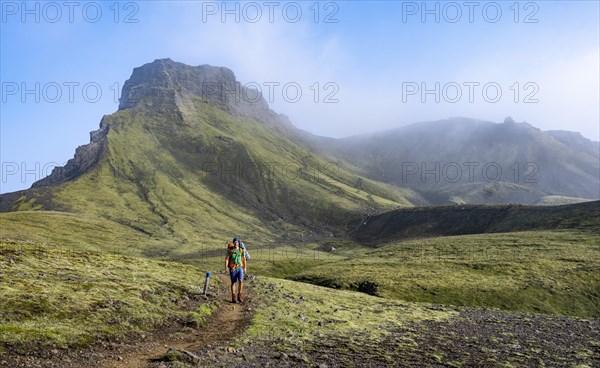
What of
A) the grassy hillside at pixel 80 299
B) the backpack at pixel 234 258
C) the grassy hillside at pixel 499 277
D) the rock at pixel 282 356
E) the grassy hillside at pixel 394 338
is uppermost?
the backpack at pixel 234 258

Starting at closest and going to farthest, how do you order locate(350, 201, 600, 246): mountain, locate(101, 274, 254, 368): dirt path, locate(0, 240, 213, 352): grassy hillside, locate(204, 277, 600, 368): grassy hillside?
1. locate(101, 274, 254, 368): dirt path
2. locate(204, 277, 600, 368): grassy hillside
3. locate(0, 240, 213, 352): grassy hillside
4. locate(350, 201, 600, 246): mountain

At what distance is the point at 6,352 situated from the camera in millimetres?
15555

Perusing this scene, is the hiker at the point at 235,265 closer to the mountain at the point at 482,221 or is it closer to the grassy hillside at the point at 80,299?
the grassy hillside at the point at 80,299

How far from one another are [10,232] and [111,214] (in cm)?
6839

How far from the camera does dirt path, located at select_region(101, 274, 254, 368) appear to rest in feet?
55.0

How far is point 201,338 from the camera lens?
21.0 meters

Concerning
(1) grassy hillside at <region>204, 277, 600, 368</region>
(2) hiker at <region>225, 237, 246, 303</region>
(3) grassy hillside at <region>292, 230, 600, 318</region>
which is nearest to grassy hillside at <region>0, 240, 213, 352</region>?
(2) hiker at <region>225, 237, 246, 303</region>

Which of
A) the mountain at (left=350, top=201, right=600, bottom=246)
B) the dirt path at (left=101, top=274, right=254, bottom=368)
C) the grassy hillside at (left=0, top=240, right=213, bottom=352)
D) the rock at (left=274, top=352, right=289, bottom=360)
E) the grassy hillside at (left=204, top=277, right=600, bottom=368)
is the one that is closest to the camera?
the dirt path at (left=101, top=274, right=254, bottom=368)

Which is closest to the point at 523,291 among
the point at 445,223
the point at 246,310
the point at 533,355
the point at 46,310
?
the point at 533,355

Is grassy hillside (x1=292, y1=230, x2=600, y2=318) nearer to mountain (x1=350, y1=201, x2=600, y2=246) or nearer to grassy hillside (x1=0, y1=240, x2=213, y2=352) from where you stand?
grassy hillside (x1=0, y1=240, x2=213, y2=352)

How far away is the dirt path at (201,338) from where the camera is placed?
55.0 ft

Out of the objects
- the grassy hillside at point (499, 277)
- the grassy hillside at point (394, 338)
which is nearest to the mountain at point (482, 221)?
the grassy hillside at point (499, 277)

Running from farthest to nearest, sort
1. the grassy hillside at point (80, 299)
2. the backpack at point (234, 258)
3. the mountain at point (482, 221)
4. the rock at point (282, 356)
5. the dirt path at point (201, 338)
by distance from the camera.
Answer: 1. the mountain at point (482, 221)
2. the backpack at point (234, 258)
3. the grassy hillside at point (80, 299)
4. the rock at point (282, 356)
5. the dirt path at point (201, 338)

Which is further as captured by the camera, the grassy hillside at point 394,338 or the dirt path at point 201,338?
the grassy hillside at point 394,338
